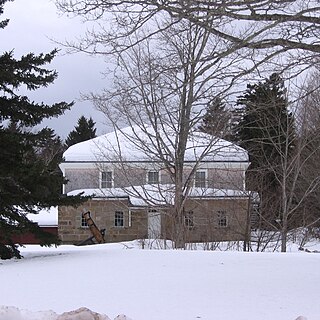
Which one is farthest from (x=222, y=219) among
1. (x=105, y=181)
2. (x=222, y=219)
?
(x=105, y=181)

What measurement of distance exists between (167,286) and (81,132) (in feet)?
165

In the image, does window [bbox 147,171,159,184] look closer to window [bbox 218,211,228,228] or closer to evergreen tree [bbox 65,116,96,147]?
window [bbox 218,211,228,228]

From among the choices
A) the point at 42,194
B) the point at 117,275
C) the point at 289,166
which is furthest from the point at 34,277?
the point at 289,166

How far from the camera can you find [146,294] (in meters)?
6.93

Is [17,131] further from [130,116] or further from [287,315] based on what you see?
[287,315]

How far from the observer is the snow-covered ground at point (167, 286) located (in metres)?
6.00

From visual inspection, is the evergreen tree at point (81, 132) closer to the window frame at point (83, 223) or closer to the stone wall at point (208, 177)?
the window frame at point (83, 223)

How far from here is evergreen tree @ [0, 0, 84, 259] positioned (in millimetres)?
11617

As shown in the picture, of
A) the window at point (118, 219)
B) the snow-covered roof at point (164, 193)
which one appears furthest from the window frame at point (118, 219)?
the snow-covered roof at point (164, 193)

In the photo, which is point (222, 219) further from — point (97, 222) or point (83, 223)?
point (83, 223)

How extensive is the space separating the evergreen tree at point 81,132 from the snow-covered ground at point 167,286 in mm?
45685

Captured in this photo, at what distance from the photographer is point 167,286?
7477mm

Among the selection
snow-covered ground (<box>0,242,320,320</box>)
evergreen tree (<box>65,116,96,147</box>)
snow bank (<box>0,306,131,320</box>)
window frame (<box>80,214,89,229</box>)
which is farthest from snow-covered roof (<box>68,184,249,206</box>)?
evergreen tree (<box>65,116,96,147</box>)

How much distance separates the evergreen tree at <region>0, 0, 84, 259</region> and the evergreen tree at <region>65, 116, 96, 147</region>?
43832mm
